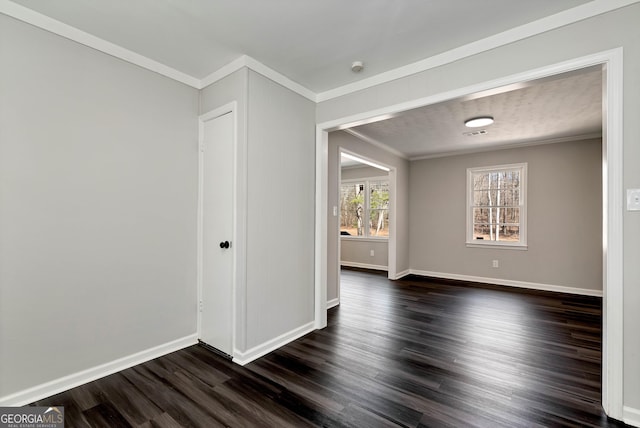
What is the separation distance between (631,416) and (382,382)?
58.3 inches

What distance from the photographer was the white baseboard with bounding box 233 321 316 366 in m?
2.54

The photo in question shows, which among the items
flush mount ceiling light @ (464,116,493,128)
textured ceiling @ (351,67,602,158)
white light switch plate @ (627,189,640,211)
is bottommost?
white light switch plate @ (627,189,640,211)

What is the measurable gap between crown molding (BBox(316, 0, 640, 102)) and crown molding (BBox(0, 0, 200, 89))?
1651 millimetres

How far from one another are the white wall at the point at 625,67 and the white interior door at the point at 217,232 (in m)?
2.07

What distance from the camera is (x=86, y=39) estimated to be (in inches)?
88.0

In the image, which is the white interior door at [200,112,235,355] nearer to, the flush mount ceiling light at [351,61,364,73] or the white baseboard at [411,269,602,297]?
the flush mount ceiling light at [351,61,364,73]

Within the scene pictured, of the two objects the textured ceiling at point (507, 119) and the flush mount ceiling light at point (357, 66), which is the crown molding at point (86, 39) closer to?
the flush mount ceiling light at point (357, 66)

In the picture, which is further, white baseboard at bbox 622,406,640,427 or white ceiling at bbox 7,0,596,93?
white ceiling at bbox 7,0,596,93

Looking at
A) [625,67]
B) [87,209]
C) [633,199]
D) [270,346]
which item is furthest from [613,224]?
[87,209]

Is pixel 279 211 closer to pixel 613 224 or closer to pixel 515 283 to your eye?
pixel 613 224

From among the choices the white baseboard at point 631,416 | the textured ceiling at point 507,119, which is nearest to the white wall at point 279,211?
the textured ceiling at point 507,119

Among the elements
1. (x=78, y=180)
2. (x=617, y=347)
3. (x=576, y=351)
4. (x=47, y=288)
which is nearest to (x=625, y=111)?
(x=617, y=347)

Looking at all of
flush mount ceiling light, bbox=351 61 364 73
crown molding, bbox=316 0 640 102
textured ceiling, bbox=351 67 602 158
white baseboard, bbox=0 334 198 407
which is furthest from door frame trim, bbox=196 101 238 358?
textured ceiling, bbox=351 67 602 158

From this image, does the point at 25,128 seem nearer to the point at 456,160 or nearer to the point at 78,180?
the point at 78,180
